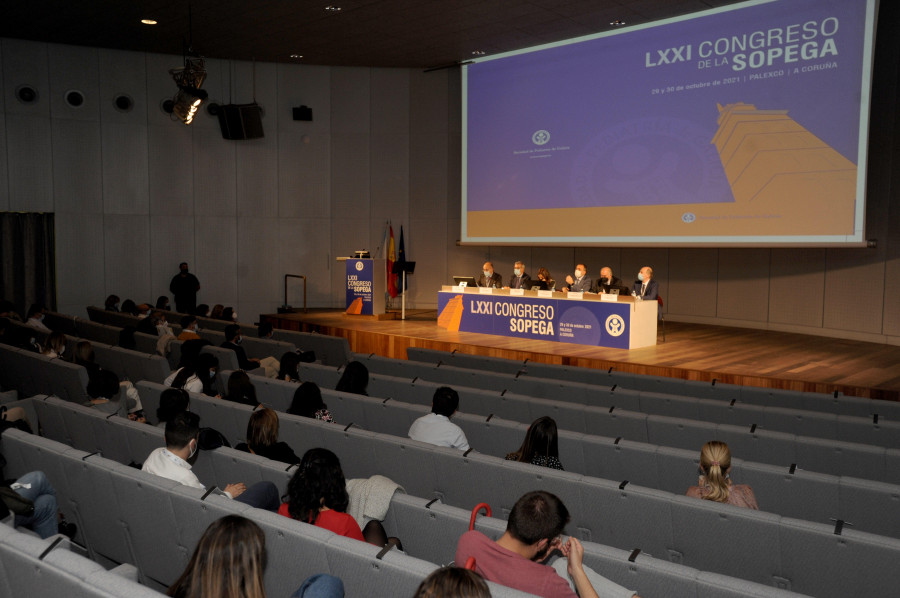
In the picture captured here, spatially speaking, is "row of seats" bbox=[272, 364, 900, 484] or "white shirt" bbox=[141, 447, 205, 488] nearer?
"white shirt" bbox=[141, 447, 205, 488]

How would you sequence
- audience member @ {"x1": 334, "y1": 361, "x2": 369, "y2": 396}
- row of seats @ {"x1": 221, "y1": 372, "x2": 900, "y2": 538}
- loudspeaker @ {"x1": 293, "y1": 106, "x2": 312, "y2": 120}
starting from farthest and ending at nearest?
loudspeaker @ {"x1": 293, "y1": 106, "x2": 312, "y2": 120}, audience member @ {"x1": 334, "y1": 361, "x2": 369, "y2": 396}, row of seats @ {"x1": 221, "y1": 372, "x2": 900, "y2": 538}

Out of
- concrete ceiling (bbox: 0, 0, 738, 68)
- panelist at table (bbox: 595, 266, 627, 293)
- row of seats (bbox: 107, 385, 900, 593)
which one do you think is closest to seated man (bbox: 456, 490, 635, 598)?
row of seats (bbox: 107, 385, 900, 593)

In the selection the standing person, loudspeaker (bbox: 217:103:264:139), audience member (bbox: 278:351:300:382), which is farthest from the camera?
loudspeaker (bbox: 217:103:264:139)

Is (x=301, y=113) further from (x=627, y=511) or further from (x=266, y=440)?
(x=627, y=511)

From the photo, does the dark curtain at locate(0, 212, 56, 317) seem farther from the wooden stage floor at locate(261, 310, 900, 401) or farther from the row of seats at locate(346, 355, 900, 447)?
the row of seats at locate(346, 355, 900, 447)

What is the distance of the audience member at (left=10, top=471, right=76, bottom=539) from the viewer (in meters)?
2.86

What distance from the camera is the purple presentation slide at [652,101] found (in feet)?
28.7

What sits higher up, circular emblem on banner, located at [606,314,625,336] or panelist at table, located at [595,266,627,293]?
panelist at table, located at [595,266,627,293]

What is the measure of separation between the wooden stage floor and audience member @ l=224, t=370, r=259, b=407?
407cm

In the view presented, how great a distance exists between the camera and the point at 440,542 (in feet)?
8.66

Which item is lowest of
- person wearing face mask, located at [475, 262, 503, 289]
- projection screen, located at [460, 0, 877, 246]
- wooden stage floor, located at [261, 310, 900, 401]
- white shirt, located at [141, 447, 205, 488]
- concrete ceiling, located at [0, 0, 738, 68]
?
wooden stage floor, located at [261, 310, 900, 401]

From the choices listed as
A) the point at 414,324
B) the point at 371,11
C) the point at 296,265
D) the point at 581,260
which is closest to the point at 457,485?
the point at 414,324

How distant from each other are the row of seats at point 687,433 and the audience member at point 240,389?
50.2 inches

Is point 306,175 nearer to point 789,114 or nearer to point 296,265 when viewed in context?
point 296,265
